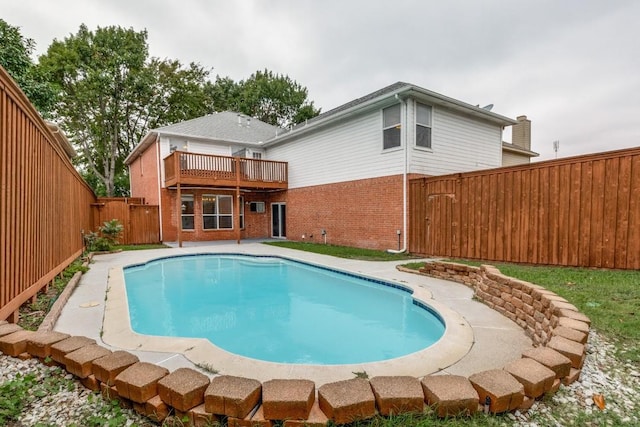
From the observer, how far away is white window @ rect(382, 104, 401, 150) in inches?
388

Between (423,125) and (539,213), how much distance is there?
440 cm

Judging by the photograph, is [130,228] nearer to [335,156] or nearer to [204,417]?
[335,156]

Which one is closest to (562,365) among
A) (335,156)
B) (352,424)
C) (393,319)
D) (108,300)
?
(352,424)

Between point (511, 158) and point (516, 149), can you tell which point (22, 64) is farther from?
point (511, 158)

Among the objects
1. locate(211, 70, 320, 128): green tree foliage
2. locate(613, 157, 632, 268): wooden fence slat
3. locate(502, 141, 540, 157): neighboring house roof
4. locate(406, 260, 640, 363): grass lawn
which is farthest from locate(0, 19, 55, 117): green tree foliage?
locate(502, 141, 540, 157): neighboring house roof

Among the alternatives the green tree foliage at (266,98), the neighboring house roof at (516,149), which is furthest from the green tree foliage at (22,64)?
the neighboring house roof at (516,149)

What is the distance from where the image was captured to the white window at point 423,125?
32.2ft

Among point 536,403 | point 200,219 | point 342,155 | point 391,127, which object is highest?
point 391,127

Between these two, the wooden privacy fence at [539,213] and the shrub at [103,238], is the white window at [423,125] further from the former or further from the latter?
the shrub at [103,238]

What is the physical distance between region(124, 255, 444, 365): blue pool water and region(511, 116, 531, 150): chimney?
15.1m

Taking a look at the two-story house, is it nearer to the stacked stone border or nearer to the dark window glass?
the dark window glass

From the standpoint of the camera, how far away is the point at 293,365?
108 inches

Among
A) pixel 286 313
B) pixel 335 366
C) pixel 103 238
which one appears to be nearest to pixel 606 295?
pixel 335 366

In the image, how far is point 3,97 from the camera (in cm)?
308
